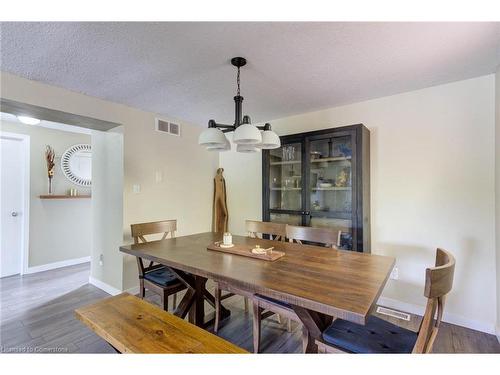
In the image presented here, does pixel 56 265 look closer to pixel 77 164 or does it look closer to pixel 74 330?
pixel 77 164

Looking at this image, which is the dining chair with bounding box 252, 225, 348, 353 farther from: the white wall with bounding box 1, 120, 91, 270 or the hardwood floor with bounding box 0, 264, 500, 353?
the white wall with bounding box 1, 120, 91, 270

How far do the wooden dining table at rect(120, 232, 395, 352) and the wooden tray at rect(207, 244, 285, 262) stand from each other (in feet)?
0.10

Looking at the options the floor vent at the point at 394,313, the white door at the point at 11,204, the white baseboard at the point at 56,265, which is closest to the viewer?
the floor vent at the point at 394,313

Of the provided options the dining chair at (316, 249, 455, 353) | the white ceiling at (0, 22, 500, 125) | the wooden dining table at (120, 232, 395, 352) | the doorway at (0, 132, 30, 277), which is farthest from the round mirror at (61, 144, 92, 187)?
the dining chair at (316, 249, 455, 353)

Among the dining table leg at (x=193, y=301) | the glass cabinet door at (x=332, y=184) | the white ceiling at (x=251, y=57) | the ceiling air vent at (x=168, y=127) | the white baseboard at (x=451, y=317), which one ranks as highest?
the white ceiling at (x=251, y=57)

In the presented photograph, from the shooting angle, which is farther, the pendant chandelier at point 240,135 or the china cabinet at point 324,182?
the china cabinet at point 324,182

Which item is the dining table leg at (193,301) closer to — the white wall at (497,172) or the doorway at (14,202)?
the white wall at (497,172)

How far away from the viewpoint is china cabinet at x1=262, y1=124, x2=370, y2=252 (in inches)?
90.6

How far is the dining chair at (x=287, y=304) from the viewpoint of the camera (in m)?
1.50

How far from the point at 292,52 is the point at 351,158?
1.20m

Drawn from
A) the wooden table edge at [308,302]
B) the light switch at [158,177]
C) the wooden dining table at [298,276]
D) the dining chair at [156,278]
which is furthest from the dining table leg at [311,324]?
the light switch at [158,177]

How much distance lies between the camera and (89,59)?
5.66ft

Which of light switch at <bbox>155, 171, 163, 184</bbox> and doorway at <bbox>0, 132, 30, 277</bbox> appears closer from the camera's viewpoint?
light switch at <bbox>155, 171, 163, 184</bbox>

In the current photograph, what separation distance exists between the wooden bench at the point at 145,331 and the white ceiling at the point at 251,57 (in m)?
1.63
